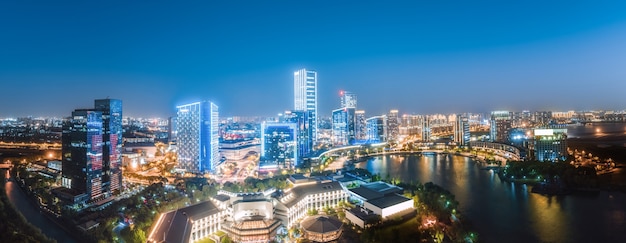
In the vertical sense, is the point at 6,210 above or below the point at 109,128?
below

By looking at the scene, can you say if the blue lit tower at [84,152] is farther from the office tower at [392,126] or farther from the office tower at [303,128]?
the office tower at [392,126]

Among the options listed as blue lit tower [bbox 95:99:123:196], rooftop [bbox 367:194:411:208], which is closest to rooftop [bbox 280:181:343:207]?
rooftop [bbox 367:194:411:208]

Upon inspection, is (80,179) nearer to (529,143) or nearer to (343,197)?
(343,197)

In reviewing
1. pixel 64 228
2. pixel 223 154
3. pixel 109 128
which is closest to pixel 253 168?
pixel 223 154

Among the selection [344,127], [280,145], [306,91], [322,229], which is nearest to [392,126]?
[344,127]

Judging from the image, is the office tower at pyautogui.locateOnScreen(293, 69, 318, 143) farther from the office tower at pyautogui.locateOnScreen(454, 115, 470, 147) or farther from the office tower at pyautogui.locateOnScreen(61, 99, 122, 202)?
the office tower at pyautogui.locateOnScreen(61, 99, 122, 202)

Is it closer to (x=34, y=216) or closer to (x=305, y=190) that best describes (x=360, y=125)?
(x=305, y=190)

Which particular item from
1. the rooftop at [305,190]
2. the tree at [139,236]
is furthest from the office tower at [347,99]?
the tree at [139,236]
